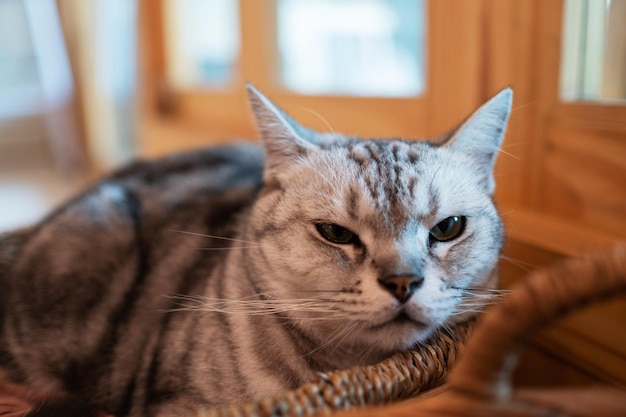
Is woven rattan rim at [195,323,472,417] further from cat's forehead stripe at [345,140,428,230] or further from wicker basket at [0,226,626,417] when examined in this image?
cat's forehead stripe at [345,140,428,230]

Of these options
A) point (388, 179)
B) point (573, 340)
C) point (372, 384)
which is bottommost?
point (573, 340)

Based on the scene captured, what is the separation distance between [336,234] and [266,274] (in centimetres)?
16

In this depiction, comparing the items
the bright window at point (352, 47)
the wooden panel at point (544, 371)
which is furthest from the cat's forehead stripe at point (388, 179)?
the bright window at point (352, 47)

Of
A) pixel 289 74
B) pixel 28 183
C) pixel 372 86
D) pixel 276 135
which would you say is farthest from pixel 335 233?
pixel 28 183

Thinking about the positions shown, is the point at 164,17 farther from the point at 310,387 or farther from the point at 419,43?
the point at 310,387

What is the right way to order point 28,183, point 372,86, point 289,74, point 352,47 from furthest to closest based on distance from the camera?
point 28,183, point 289,74, point 352,47, point 372,86

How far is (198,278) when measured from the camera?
1300 millimetres

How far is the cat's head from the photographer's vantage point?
89cm

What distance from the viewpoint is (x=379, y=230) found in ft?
3.03

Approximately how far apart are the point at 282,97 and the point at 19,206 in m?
1.87

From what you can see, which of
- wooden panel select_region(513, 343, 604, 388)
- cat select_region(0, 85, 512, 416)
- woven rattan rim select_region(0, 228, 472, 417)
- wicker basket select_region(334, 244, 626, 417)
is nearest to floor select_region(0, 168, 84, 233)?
cat select_region(0, 85, 512, 416)

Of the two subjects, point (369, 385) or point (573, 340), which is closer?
point (369, 385)

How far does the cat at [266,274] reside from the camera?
0.93 m

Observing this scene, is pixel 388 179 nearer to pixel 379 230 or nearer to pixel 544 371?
pixel 379 230
